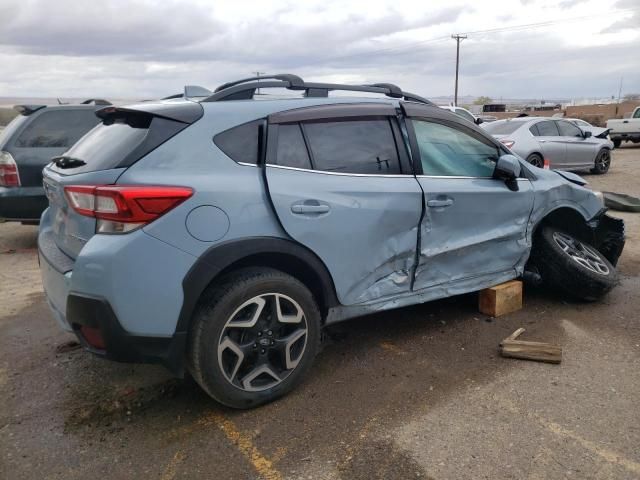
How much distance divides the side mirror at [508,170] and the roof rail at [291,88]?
0.69m

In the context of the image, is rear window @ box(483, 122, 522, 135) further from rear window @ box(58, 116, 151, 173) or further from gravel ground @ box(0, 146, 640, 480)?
rear window @ box(58, 116, 151, 173)

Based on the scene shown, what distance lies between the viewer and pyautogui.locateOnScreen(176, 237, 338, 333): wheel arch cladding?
278 centimetres

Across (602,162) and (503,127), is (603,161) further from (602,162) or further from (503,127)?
(503,127)

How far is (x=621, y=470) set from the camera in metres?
2.58

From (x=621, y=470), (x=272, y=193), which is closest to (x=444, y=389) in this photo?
(x=621, y=470)

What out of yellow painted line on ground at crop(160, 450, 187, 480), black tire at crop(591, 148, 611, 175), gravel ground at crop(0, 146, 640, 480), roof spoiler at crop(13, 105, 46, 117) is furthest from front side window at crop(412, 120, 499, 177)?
black tire at crop(591, 148, 611, 175)

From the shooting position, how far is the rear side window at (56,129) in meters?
6.80

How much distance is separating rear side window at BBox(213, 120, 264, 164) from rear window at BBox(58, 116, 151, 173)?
40cm

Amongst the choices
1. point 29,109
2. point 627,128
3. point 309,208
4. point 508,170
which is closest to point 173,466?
point 309,208

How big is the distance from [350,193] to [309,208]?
312mm

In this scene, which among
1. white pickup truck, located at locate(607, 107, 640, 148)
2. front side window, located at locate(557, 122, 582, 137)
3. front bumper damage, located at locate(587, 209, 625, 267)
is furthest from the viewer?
white pickup truck, located at locate(607, 107, 640, 148)

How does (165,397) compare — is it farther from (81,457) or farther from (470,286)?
(470,286)

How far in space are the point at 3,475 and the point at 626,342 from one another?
3943 millimetres

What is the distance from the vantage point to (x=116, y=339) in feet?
8.87
